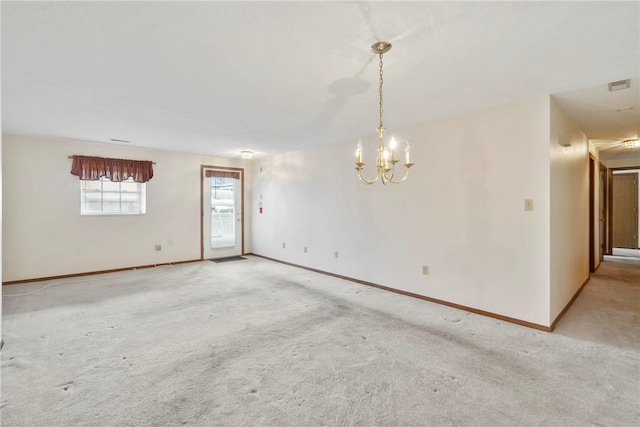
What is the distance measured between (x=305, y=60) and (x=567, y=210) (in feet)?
11.8

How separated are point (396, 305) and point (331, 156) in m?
2.85

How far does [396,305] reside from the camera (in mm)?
3863

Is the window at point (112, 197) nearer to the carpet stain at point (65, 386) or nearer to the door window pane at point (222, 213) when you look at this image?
the door window pane at point (222, 213)

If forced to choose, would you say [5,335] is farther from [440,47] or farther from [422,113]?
→ [422,113]

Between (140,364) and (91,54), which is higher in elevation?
(91,54)

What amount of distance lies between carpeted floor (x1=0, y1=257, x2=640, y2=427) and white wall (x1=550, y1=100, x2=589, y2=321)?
37 centimetres

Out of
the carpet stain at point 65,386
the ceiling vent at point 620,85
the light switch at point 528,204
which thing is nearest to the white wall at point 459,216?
the light switch at point 528,204

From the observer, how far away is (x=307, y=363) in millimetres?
2451

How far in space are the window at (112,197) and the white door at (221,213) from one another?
130 centimetres

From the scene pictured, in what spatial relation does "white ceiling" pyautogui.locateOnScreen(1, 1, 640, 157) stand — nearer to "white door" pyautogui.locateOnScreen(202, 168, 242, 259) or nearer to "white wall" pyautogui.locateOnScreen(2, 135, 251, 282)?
"white wall" pyautogui.locateOnScreen(2, 135, 251, 282)

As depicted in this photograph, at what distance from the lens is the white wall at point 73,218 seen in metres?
4.87

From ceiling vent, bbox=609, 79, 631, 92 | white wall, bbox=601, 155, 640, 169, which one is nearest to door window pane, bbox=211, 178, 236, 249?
ceiling vent, bbox=609, 79, 631, 92

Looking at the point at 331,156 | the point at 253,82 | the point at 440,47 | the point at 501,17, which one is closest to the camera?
the point at 501,17

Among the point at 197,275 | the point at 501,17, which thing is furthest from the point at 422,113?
the point at 197,275
